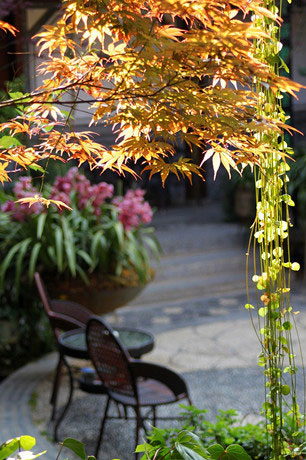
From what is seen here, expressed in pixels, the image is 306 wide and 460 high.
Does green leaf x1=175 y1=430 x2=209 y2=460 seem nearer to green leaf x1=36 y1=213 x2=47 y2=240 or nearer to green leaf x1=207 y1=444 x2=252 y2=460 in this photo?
green leaf x1=207 y1=444 x2=252 y2=460

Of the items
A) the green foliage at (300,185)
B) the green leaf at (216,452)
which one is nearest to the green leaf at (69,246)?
the green leaf at (216,452)

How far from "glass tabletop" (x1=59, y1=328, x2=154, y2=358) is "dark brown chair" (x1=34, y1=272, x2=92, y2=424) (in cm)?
6

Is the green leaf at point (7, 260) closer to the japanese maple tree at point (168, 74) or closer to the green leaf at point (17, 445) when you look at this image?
the japanese maple tree at point (168, 74)

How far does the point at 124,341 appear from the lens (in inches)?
160

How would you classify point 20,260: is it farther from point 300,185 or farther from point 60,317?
point 300,185

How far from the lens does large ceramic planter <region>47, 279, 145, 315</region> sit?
15.0 feet

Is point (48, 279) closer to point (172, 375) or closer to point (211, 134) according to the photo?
point (172, 375)

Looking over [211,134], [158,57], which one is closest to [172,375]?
[211,134]

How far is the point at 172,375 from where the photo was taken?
3172mm

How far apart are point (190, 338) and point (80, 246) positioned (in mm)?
1255

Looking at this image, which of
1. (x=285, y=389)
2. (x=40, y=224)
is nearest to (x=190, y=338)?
(x=40, y=224)

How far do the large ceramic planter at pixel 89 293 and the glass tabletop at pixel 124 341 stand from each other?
38 centimetres

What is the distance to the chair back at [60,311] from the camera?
402 cm

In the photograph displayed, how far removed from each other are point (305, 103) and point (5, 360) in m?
5.50
